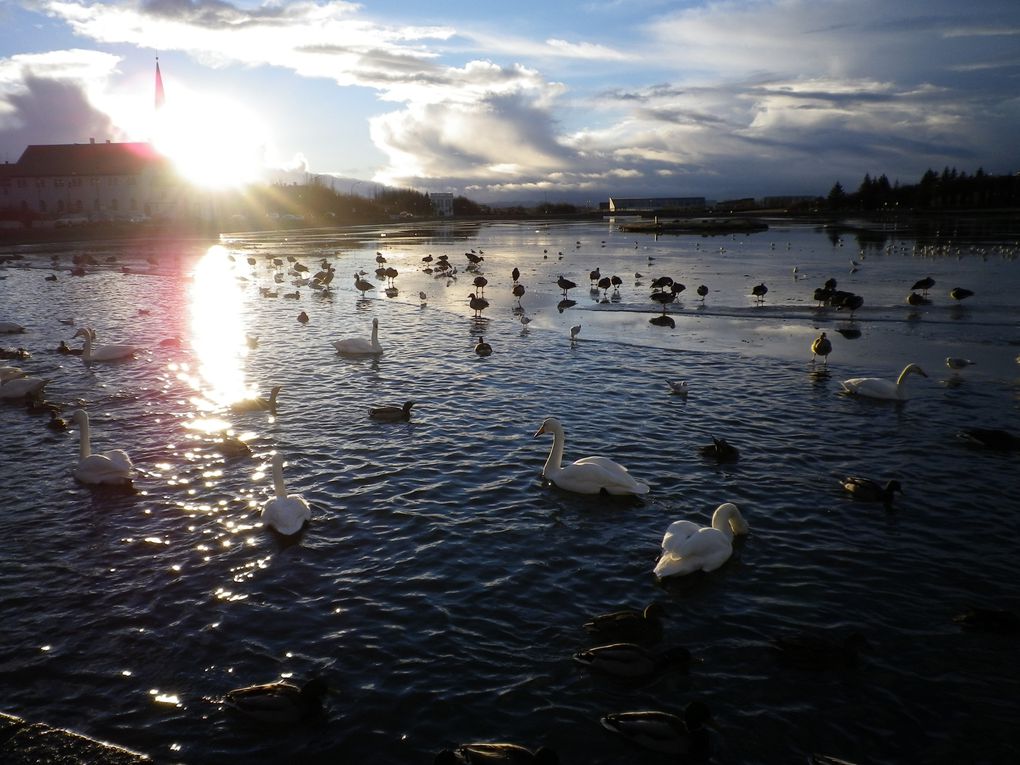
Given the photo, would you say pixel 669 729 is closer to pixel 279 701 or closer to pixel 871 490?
pixel 279 701

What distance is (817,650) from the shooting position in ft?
22.6

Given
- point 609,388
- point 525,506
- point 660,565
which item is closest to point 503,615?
point 660,565

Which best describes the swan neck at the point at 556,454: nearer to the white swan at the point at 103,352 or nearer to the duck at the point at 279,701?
the duck at the point at 279,701

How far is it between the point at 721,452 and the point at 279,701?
810 cm

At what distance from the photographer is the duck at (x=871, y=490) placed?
10.4 metres

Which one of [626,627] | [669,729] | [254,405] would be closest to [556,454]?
[626,627]

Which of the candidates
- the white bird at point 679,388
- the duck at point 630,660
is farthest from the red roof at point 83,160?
the duck at point 630,660

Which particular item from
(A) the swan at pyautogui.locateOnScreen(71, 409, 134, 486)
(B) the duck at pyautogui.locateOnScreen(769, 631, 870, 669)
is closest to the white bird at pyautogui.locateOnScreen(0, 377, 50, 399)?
(A) the swan at pyautogui.locateOnScreen(71, 409, 134, 486)

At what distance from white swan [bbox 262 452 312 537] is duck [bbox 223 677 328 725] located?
3.26 m

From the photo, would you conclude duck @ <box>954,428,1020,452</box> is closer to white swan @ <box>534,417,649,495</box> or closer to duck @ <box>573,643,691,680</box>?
white swan @ <box>534,417,649,495</box>

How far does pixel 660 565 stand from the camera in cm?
839

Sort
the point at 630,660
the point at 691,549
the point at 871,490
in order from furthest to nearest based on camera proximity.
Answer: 1. the point at 871,490
2. the point at 691,549
3. the point at 630,660

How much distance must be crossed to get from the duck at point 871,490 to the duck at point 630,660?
5.12m

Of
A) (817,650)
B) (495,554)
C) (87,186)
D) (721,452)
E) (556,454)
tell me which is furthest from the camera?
(87,186)
